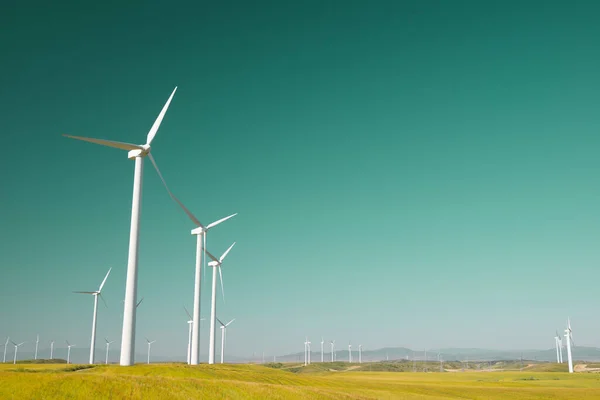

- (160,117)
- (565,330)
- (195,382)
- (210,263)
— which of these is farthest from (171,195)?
(565,330)

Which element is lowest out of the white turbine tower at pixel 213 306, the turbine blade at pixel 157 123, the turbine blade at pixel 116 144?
the white turbine tower at pixel 213 306

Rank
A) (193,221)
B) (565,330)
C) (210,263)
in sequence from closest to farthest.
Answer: (193,221)
(210,263)
(565,330)

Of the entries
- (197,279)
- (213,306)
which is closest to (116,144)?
(197,279)

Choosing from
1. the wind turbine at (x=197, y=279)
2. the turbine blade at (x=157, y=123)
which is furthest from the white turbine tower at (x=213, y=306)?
the turbine blade at (x=157, y=123)

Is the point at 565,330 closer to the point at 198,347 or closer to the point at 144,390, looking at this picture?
the point at 198,347

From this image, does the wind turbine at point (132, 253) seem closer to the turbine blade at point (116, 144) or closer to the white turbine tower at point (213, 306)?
the turbine blade at point (116, 144)

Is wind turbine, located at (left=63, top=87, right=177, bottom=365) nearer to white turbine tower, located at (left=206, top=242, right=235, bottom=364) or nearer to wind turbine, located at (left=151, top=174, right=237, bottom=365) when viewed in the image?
wind turbine, located at (left=151, top=174, right=237, bottom=365)

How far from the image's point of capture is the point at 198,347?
8094 cm

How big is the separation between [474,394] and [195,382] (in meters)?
44.4

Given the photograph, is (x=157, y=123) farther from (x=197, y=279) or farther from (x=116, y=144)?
(x=197, y=279)

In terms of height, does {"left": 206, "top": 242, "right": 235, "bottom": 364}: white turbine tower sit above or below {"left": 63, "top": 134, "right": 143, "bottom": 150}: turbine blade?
below

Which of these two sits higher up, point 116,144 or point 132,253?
point 116,144

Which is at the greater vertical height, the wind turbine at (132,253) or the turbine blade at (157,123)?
the turbine blade at (157,123)

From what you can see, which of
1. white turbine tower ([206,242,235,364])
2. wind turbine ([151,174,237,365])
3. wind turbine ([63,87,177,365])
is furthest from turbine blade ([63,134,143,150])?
white turbine tower ([206,242,235,364])
